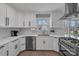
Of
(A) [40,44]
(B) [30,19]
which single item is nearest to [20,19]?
(B) [30,19]

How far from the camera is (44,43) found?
412 cm

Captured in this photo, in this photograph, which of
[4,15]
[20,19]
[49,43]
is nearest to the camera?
[4,15]

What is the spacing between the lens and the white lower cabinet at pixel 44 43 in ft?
13.2

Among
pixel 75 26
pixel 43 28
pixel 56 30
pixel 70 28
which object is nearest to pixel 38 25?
pixel 43 28

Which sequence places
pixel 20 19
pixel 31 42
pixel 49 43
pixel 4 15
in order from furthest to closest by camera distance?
pixel 20 19 < pixel 31 42 < pixel 49 43 < pixel 4 15

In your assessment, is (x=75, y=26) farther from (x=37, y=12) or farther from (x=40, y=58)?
(x=40, y=58)

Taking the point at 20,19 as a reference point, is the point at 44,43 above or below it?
below

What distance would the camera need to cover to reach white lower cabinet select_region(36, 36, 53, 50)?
402cm

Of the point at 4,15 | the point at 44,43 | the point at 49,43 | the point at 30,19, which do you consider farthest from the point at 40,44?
the point at 4,15

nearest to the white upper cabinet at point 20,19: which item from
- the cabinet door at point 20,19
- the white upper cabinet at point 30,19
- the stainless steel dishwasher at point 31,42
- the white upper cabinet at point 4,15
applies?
the cabinet door at point 20,19

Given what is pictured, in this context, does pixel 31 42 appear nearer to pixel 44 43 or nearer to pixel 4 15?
pixel 44 43

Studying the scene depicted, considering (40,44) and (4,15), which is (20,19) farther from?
(4,15)

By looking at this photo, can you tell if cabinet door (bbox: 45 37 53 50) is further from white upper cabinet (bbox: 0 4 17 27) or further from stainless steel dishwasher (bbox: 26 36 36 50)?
white upper cabinet (bbox: 0 4 17 27)

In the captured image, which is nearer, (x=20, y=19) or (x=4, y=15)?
(x=4, y=15)
